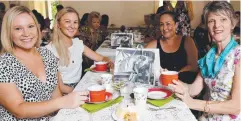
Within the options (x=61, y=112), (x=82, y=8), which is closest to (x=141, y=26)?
(x=82, y=8)

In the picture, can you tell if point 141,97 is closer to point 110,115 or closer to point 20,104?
point 110,115

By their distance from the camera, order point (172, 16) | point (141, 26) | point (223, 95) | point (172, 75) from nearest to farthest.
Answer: point (172, 75) → point (223, 95) → point (172, 16) → point (141, 26)

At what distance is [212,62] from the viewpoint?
168 cm

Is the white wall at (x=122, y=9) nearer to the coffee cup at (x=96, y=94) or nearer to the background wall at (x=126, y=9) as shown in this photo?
the background wall at (x=126, y=9)

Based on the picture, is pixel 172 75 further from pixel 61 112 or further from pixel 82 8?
pixel 82 8

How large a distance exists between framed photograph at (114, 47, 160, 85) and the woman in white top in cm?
80

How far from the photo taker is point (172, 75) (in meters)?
1.49

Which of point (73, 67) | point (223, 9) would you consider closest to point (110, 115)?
point (223, 9)

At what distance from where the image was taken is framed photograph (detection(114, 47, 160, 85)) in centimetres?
167

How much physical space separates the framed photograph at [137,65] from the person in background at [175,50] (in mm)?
997

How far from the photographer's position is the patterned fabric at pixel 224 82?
154cm

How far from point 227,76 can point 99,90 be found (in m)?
0.73

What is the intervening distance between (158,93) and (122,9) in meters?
5.86

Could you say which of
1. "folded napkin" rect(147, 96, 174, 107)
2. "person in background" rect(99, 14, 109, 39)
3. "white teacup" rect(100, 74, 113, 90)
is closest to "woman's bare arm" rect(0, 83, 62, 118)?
"white teacup" rect(100, 74, 113, 90)
